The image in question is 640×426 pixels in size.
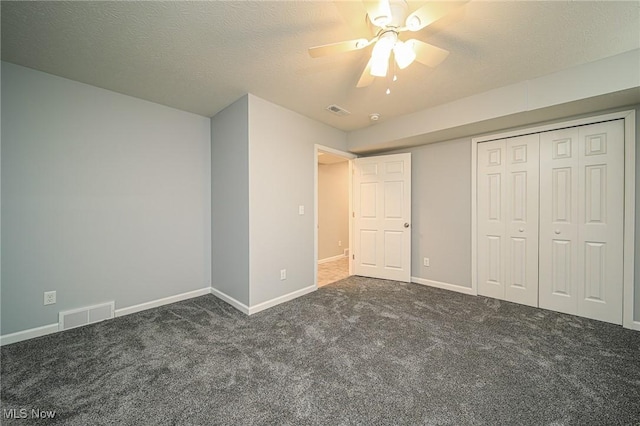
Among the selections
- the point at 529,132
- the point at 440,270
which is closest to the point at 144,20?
the point at 529,132

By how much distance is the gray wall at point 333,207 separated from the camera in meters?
5.57

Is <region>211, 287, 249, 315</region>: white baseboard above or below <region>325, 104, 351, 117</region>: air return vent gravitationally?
below

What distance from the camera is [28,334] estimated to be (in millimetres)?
2191

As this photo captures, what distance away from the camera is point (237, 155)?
2.90 m

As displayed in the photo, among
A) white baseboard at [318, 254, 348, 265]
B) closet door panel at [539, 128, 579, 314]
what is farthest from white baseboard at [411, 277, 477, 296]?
white baseboard at [318, 254, 348, 265]

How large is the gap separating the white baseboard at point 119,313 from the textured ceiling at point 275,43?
2.38 m

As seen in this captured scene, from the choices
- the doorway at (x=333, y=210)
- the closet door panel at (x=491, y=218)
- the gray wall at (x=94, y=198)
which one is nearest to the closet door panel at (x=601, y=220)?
the closet door panel at (x=491, y=218)

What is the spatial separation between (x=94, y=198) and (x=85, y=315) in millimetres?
1194

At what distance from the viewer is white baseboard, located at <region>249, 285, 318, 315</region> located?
9.04 ft

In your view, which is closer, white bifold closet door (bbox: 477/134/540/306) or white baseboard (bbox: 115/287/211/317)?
white baseboard (bbox: 115/287/211/317)

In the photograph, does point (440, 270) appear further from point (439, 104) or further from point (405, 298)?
point (439, 104)

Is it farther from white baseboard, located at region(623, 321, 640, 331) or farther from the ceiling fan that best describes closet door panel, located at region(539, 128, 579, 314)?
the ceiling fan

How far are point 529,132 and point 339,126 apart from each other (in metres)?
2.39

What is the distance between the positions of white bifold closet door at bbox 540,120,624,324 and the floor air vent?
4850mm
